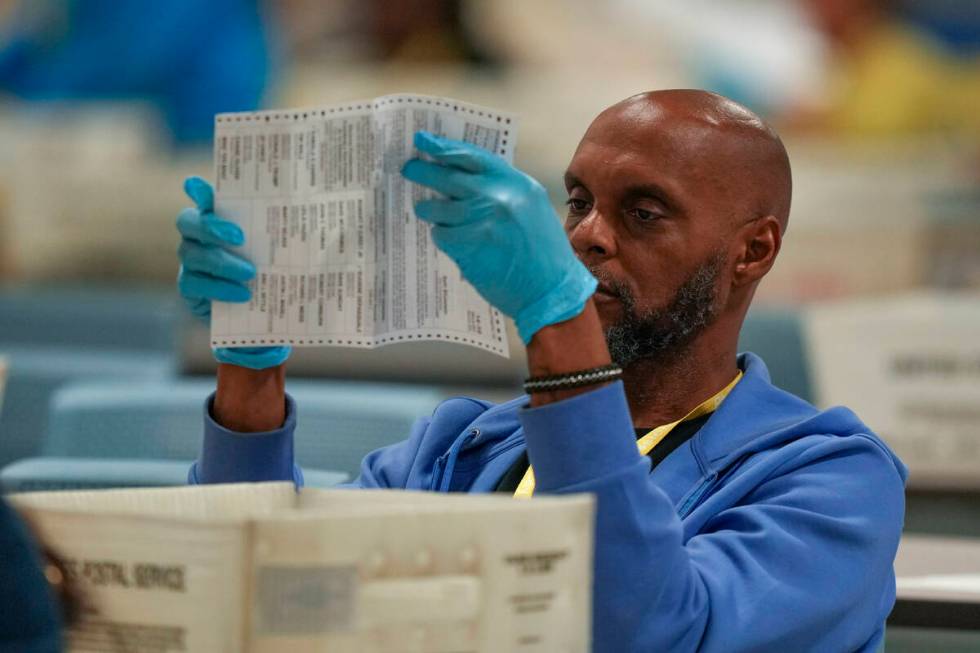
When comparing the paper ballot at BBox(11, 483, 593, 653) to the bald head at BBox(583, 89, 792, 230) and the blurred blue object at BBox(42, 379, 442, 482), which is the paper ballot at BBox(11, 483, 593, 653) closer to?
the bald head at BBox(583, 89, 792, 230)

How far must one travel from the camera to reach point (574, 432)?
4.17 feet

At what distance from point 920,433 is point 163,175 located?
8.26ft

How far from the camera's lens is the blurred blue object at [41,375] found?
3.04 meters

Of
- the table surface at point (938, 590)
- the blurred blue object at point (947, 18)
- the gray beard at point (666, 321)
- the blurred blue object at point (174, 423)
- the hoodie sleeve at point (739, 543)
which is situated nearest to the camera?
the hoodie sleeve at point (739, 543)

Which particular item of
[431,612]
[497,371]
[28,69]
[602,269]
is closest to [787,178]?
[602,269]

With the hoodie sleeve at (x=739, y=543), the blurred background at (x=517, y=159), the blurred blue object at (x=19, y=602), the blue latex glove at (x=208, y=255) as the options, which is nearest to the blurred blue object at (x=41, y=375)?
the blurred background at (x=517, y=159)

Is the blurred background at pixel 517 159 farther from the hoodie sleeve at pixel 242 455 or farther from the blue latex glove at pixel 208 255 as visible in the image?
the blue latex glove at pixel 208 255

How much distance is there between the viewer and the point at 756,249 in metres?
1.85

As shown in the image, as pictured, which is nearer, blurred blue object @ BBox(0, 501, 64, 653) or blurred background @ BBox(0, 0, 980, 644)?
blurred blue object @ BBox(0, 501, 64, 653)


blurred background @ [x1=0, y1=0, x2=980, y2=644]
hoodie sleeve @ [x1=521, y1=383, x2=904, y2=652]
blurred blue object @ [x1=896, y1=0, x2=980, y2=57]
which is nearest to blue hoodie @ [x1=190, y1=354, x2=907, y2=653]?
hoodie sleeve @ [x1=521, y1=383, x2=904, y2=652]

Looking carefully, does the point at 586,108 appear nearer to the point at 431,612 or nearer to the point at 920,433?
the point at 920,433

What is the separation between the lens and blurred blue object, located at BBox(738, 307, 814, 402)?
125 inches

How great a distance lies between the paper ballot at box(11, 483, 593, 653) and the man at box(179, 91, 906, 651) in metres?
0.23

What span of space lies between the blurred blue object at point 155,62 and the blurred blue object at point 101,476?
3302mm
